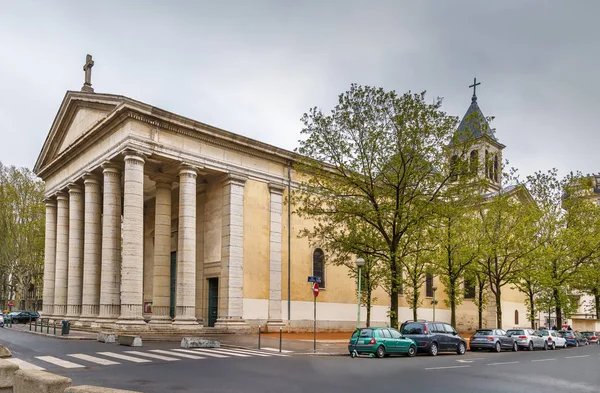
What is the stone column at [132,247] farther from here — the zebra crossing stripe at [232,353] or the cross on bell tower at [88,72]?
the cross on bell tower at [88,72]

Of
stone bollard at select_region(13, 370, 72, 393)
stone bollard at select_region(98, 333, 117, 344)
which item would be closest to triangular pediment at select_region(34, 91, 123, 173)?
stone bollard at select_region(98, 333, 117, 344)

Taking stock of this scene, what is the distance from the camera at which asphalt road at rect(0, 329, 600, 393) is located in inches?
506

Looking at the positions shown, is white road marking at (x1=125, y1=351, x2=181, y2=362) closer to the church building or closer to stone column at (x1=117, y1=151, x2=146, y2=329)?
the church building

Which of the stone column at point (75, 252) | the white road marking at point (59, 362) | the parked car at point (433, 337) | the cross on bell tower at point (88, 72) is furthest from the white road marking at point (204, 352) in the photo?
the cross on bell tower at point (88, 72)

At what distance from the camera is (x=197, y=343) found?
23938 millimetres

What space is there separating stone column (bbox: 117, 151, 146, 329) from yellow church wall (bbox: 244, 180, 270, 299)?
7.61 m

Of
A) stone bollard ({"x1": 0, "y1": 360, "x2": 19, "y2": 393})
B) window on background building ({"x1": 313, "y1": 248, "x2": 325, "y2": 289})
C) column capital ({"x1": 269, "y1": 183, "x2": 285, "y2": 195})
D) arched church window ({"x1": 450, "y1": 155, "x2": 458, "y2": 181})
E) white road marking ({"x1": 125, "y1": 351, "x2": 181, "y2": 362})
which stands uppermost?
column capital ({"x1": 269, "y1": 183, "x2": 285, "y2": 195})

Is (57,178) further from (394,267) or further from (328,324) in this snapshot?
(394,267)

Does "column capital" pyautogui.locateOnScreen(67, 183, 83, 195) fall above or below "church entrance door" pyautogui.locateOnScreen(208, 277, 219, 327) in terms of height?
above

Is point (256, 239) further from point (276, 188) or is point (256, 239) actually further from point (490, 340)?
point (490, 340)

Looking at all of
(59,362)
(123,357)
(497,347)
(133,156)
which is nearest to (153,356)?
(123,357)

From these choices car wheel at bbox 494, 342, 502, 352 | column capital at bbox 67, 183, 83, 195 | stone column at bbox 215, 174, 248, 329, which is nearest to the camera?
car wheel at bbox 494, 342, 502, 352

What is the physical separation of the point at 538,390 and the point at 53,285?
121ft

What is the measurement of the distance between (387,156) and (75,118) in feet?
74.8
